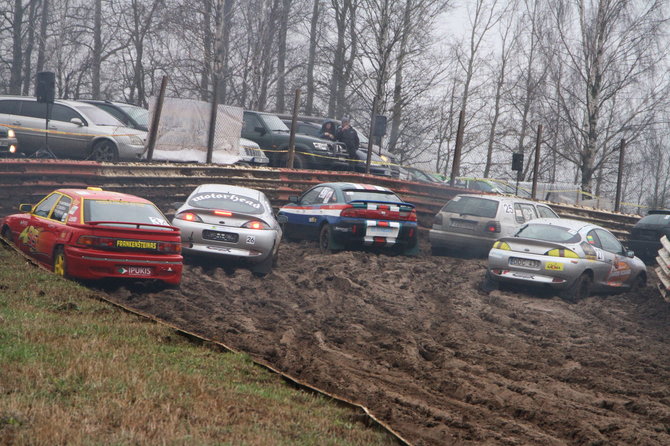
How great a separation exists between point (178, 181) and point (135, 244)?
343 inches

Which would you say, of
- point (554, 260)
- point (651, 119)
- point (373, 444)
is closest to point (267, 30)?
point (651, 119)

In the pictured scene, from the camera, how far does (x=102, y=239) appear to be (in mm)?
11062

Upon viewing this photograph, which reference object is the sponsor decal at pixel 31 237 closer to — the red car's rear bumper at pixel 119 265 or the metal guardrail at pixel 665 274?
the red car's rear bumper at pixel 119 265

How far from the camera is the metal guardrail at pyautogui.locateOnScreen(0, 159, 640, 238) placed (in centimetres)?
1741

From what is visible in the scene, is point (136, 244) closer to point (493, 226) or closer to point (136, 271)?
point (136, 271)

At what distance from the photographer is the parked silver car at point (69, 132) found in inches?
827

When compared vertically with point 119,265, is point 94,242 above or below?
above

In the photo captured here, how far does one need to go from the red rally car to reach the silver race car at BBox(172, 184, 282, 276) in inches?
51.6

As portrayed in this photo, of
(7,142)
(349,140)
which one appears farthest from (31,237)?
(349,140)

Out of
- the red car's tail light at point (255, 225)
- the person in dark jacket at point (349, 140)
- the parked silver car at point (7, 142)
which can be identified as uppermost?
the person in dark jacket at point (349, 140)

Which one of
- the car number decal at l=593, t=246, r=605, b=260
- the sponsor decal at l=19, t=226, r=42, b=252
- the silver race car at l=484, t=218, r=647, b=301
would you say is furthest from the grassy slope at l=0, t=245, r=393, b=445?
the car number decal at l=593, t=246, r=605, b=260

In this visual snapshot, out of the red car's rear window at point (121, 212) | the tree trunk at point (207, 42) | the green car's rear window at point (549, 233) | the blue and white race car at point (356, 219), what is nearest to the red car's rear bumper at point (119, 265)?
the red car's rear window at point (121, 212)

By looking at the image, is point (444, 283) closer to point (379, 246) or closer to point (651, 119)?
point (379, 246)

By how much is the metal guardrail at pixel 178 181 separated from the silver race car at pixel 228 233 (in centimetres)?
472
